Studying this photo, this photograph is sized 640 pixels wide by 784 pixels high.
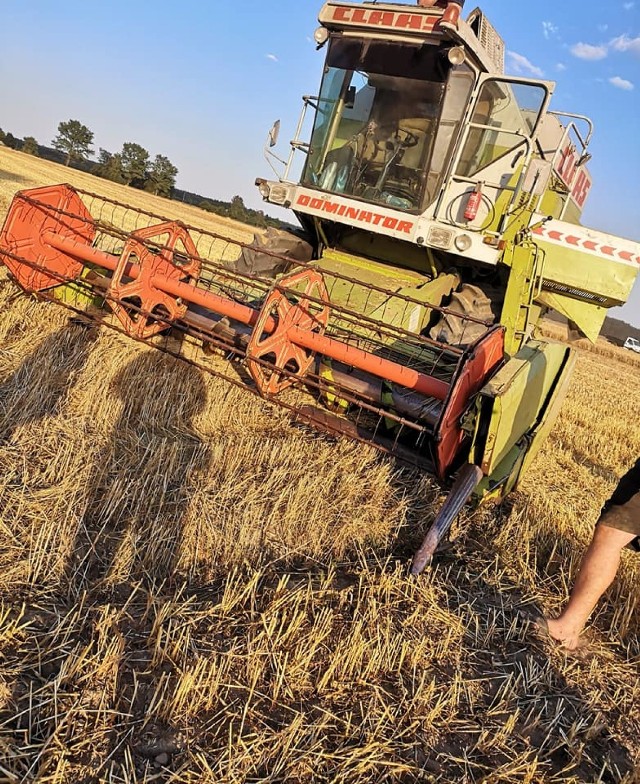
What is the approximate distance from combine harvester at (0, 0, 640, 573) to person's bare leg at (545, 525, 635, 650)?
80 cm

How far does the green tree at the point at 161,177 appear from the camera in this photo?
4144 centimetres

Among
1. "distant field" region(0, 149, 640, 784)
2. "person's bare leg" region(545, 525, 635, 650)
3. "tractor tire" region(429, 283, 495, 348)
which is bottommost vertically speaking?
"distant field" region(0, 149, 640, 784)

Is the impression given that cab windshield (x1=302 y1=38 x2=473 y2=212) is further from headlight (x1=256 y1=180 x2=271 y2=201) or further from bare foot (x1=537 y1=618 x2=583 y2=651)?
bare foot (x1=537 y1=618 x2=583 y2=651)

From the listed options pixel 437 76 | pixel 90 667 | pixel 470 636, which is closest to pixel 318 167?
pixel 437 76

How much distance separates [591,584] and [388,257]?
362cm

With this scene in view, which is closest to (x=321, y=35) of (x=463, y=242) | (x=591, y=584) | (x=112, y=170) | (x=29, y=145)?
(x=463, y=242)

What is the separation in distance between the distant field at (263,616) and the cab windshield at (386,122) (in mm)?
2479

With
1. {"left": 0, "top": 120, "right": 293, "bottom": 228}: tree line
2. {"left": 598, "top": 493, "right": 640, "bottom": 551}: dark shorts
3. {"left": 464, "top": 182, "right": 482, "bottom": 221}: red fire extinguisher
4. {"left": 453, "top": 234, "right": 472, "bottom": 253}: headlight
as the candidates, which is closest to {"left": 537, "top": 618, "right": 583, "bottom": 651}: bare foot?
{"left": 598, "top": 493, "right": 640, "bottom": 551}: dark shorts

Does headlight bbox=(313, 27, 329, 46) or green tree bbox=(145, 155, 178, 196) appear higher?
green tree bbox=(145, 155, 178, 196)

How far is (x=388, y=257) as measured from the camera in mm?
5336

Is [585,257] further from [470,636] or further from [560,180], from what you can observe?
[470,636]

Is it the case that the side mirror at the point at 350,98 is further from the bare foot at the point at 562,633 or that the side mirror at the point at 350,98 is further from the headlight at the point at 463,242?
the bare foot at the point at 562,633

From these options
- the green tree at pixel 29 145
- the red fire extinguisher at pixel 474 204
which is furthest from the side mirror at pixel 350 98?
the green tree at pixel 29 145

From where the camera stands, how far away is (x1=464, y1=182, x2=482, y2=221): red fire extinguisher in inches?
176
